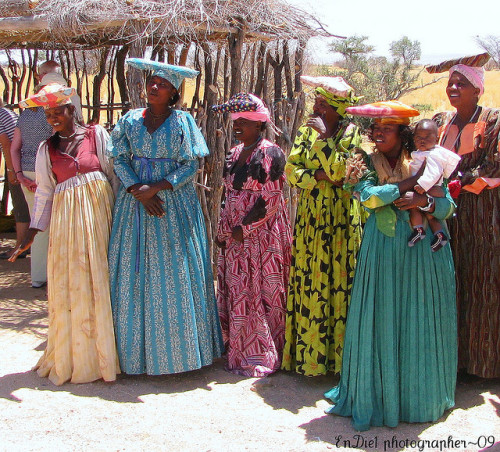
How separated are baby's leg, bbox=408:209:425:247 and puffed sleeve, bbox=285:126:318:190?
0.77m

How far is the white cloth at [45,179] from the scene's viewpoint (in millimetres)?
4254

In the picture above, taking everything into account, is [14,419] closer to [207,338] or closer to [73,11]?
[207,338]

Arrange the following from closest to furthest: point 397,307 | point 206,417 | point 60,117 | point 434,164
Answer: point 434,164 < point 397,307 < point 206,417 < point 60,117

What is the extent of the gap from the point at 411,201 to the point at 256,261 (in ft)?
4.39

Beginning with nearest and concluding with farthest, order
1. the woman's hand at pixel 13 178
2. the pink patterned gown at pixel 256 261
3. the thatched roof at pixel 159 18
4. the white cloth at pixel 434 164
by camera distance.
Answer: the white cloth at pixel 434 164 < the pink patterned gown at pixel 256 261 < the thatched roof at pixel 159 18 < the woman's hand at pixel 13 178

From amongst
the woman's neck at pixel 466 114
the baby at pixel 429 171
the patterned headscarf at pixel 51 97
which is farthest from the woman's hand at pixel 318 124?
the patterned headscarf at pixel 51 97

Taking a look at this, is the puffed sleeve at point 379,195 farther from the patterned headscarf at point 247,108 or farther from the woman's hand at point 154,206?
the woman's hand at point 154,206

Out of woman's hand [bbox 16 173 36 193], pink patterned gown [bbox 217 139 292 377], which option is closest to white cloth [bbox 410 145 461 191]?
pink patterned gown [bbox 217 139 292 377]

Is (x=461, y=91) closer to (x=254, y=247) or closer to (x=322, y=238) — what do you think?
(x=322, y=238)

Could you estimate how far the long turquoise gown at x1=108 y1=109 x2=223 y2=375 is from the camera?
415 centimetres

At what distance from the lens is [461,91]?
3.86 meters

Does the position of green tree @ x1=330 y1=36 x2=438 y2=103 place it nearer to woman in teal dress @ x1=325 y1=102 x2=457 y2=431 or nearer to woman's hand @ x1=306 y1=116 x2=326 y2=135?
woman's hand @ x1=306 y1=116 x2=326 y2=135

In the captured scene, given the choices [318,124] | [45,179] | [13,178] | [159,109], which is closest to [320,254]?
[318,124]

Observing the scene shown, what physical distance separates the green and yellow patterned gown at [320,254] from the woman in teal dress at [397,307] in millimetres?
479
